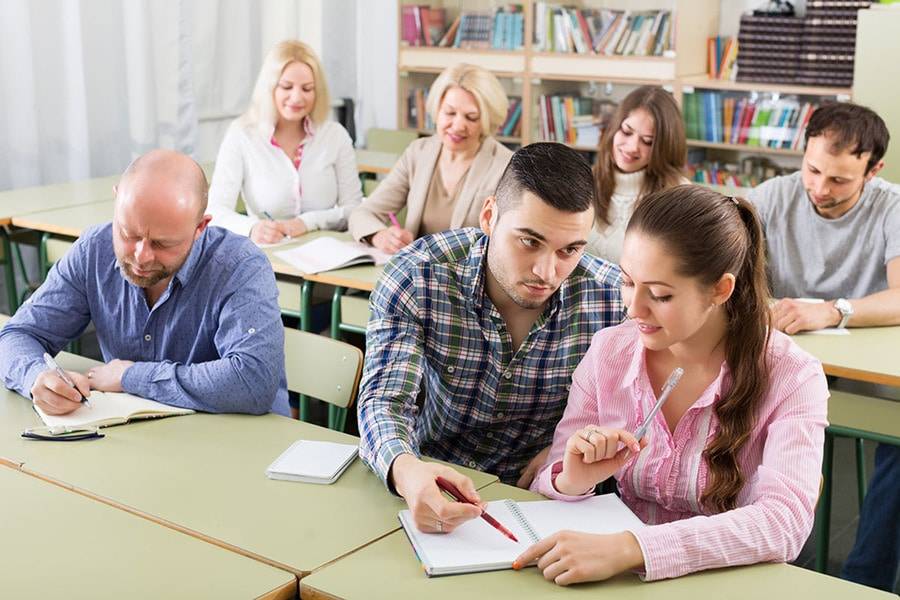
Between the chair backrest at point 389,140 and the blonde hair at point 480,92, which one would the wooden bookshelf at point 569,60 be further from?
the blonde hair at point 480,92

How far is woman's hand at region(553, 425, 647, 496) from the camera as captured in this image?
168cm

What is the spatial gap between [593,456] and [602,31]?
498 cm

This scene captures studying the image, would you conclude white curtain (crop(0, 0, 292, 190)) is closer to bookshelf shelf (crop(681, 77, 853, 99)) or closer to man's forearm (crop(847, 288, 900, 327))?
bookshelf shelf (crop(681, 77, 853, 99))

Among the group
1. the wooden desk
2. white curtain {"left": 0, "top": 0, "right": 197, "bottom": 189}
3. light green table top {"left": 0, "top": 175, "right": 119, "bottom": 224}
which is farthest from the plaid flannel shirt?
white curtain {"left": 0, "top": 0, "right": 197, "bottom": 189}

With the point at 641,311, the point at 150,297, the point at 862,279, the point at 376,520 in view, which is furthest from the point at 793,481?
the point at 862,279

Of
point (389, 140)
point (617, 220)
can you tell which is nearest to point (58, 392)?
point (617, 220)

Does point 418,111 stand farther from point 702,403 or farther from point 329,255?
point 702,403

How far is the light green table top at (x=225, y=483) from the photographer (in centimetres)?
170

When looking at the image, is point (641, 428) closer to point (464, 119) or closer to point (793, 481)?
point (793, 481)

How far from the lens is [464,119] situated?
3920 millimetres

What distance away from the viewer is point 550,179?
6.40ft

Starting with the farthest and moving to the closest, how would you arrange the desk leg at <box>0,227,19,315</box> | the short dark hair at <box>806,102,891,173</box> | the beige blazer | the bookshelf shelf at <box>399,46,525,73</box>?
the bookshelf shelf at <box>399,46,525,73</box> → the desk leg at <box>0,227,19,315</box> → the beige blazer → the short dark hair at <box>806,102,891,173</box>

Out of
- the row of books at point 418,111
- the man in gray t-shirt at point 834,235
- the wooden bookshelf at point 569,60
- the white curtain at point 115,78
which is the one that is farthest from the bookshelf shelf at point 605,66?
the man in gray t-shirt at point 834,235

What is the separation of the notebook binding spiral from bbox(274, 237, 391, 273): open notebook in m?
1.87
